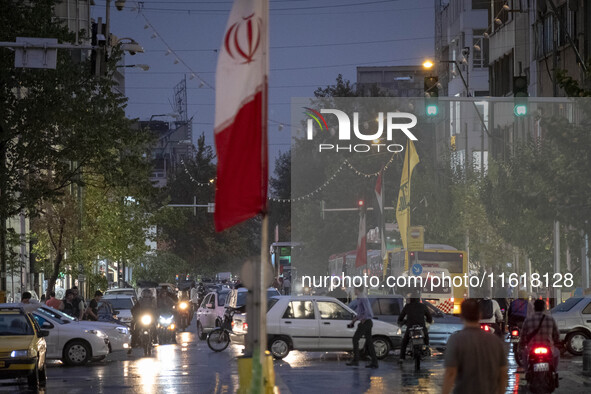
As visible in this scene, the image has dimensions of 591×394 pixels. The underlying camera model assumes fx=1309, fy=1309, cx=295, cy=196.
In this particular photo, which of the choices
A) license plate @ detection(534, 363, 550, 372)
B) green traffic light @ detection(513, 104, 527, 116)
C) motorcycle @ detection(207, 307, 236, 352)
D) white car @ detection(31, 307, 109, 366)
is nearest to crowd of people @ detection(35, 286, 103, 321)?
motorcycle @ detection(207, 307, 236, 352)

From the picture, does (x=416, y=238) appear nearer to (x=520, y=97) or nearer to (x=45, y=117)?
(x=45, y=117)

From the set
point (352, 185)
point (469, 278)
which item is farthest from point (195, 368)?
point (352, 185)

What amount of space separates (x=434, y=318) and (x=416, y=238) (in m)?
18.3

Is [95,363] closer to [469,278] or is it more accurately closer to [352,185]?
[469,278]

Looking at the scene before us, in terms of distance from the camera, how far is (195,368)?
26.1 metres

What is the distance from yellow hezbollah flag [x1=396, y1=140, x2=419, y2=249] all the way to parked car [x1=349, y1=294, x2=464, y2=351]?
16.7 m

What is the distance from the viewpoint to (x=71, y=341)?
28.8m

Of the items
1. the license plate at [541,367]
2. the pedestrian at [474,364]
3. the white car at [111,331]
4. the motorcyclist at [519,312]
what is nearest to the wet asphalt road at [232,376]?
the white car at [111,331]

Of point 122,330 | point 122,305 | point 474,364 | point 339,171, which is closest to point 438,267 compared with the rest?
point 122,305

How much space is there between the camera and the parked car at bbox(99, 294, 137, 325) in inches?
1618

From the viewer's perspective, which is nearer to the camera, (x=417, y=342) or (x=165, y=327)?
(x=417, y=342)

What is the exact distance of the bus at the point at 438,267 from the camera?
4959 cm

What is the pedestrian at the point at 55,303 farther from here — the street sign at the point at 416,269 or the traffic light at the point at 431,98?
the street sign at the point at 416,269

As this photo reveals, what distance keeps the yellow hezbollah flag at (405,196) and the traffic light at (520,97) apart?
2164cm
